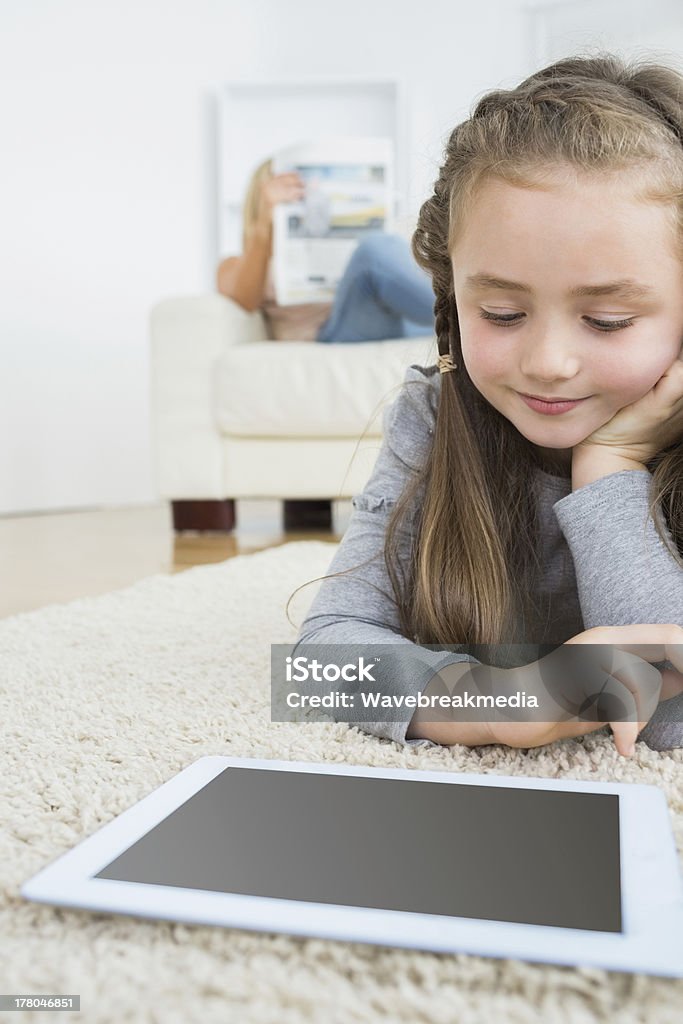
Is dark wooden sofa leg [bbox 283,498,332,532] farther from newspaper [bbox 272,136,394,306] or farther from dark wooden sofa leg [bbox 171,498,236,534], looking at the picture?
newspaper [bbox 272,136,394,306]

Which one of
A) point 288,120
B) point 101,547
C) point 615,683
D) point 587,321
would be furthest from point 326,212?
point 615,683

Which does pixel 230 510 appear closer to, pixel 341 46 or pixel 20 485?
pixel 20 485

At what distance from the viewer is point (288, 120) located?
347cm

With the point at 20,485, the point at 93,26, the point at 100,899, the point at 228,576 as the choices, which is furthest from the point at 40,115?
the point at 100,899

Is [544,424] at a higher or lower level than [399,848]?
higher

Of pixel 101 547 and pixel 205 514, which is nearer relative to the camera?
pixel 101 547

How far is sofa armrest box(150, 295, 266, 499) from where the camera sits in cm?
206

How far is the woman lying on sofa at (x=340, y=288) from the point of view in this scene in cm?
195

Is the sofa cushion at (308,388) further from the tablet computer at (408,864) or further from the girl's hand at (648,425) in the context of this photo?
the tablet computer at (408,864)

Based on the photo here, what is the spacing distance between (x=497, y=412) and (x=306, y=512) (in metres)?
1.60

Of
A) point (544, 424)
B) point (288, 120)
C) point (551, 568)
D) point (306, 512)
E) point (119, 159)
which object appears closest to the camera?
Result: point (544, 424)

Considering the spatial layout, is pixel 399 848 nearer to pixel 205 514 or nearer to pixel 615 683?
pixel 615 683

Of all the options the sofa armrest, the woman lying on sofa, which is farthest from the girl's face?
the sofa armrest
